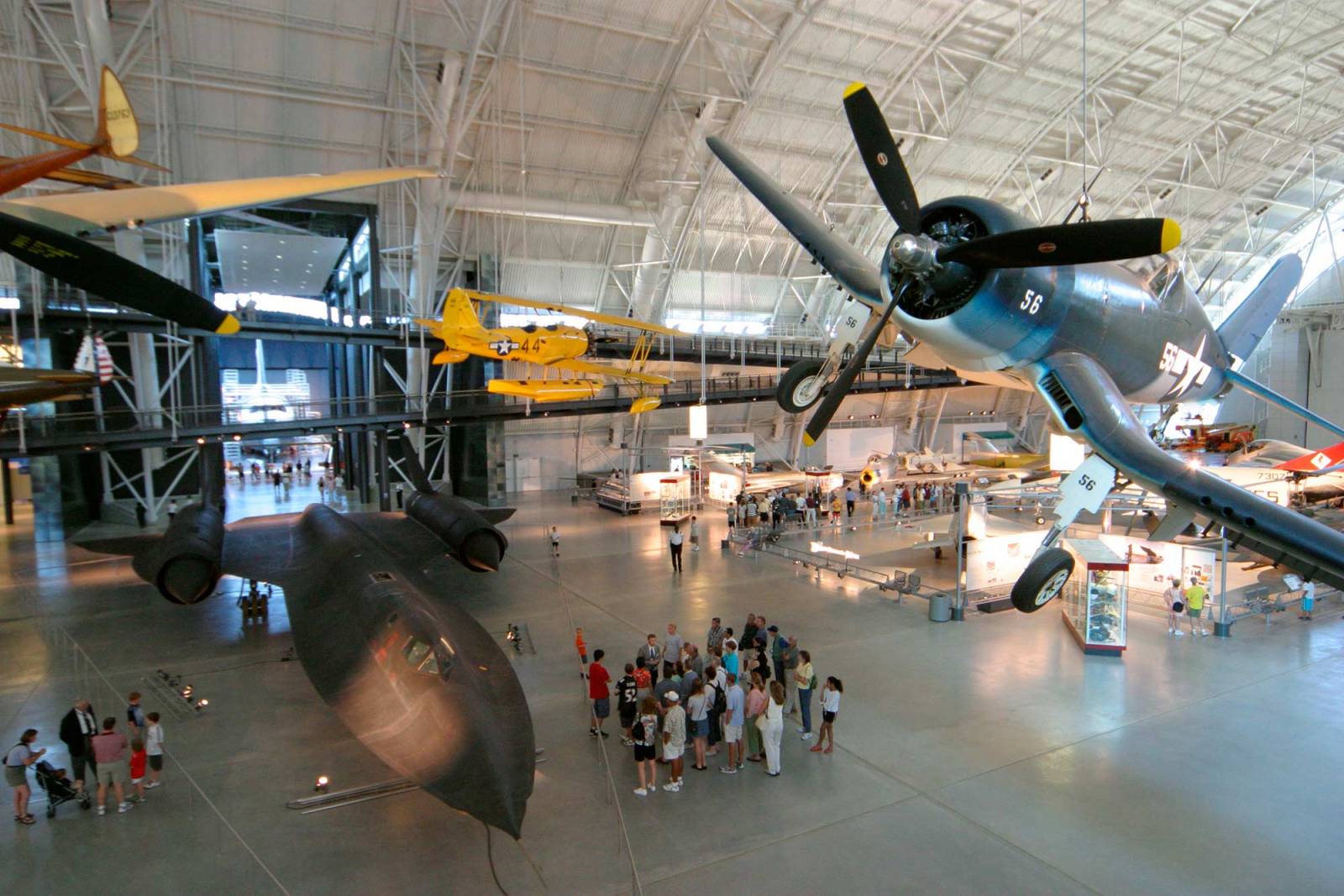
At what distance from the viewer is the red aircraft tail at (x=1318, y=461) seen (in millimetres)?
17688

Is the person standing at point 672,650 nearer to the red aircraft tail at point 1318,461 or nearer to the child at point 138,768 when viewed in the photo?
the child at point 138,768

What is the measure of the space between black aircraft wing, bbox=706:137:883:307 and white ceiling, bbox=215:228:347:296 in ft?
82.4

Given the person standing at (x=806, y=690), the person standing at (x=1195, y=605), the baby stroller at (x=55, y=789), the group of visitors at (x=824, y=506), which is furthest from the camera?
the group of visitors at (x=824, y=506)

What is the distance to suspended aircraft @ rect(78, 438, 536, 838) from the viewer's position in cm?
649

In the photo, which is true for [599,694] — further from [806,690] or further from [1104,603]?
[1104,603]

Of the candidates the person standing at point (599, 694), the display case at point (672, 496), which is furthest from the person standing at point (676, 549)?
the person standing at point (599, 694)

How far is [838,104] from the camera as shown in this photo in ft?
91.4

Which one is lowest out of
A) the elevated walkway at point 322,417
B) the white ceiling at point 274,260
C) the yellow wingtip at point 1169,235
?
the elevated walkway at point 322,417

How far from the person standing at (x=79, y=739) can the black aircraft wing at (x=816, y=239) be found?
372 inches

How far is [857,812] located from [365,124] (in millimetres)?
25180

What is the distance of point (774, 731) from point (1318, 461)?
61.4ft

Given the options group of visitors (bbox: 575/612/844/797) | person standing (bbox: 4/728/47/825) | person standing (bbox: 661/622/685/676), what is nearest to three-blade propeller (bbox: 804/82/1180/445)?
group of visitors (bbox: 575/612/844/797)

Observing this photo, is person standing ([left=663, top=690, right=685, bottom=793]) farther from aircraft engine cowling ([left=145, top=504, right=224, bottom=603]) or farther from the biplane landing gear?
the biplane landing gear

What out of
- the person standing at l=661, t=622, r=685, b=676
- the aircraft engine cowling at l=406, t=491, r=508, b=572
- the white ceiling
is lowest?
the person standing at l=661, t=622, r=685, b=676
